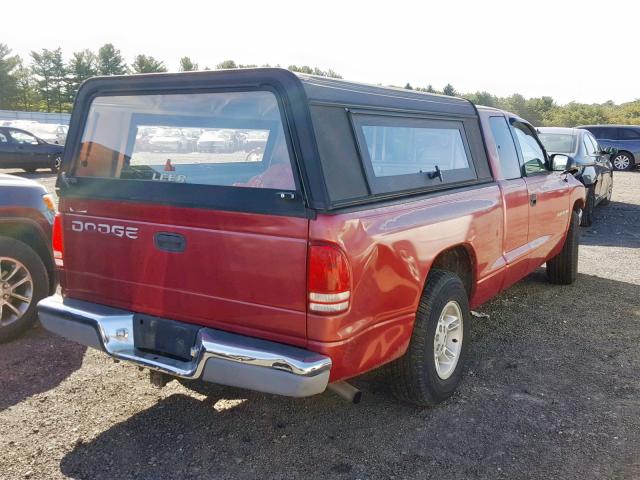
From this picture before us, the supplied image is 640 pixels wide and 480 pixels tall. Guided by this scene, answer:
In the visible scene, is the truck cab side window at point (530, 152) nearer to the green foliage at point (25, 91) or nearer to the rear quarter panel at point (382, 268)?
the rear quarter panel at point (382, 268)

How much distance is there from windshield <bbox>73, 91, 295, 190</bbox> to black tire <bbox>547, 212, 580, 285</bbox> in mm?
4283

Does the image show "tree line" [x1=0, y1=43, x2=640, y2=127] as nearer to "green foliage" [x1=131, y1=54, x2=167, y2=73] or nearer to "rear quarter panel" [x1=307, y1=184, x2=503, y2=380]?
"green foliage" [x1=131, y1=54, x2=167, y2=73]

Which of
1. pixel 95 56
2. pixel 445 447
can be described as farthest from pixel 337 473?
pixel 95 56

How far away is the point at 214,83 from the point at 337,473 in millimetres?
2033

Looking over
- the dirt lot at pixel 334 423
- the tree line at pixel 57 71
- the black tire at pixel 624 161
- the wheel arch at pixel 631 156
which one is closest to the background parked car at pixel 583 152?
the dirt lot at pixel 334 423

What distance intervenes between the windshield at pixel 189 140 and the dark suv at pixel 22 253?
148cm

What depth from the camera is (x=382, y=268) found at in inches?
119

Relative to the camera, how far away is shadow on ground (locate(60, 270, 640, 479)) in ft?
10.0

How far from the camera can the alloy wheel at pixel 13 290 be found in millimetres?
4605

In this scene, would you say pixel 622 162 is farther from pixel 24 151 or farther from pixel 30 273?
pixel 30 273

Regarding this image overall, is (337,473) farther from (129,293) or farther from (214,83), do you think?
(214,83)

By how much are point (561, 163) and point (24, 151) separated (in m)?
17.1

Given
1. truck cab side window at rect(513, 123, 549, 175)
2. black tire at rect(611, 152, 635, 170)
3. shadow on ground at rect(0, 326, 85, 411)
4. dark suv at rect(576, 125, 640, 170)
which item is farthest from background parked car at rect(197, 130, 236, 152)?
black tire at rect(611, 152, 635, 170)

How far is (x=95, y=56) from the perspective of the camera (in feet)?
253
